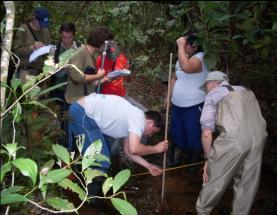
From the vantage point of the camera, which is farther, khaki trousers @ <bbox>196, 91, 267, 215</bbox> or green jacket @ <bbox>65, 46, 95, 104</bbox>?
green jacket @ <bbox>65, 46, 95, 104</bbox>

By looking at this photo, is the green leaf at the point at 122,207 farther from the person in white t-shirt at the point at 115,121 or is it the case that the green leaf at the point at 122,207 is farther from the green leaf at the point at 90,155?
the person in white t-shirt at the point at 115,121

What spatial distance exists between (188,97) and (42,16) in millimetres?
2080

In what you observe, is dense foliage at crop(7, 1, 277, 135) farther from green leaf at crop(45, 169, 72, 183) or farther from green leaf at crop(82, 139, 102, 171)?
green leaf at crop(45, 169, 72, 183)

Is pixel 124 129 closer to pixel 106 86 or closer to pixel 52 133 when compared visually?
pixel 106 86

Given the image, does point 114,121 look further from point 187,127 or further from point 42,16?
point 42,16

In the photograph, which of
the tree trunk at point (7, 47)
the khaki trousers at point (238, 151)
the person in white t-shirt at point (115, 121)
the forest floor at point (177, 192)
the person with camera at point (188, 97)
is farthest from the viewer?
the forest floor at point (177, 192)

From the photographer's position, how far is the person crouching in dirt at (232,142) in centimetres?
357

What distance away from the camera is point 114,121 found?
163 inches

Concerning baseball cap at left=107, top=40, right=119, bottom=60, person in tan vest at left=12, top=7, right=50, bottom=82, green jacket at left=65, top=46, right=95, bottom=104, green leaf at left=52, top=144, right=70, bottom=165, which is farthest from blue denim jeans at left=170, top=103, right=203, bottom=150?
green leaf at left=52, top=144, right=70, bottom=165

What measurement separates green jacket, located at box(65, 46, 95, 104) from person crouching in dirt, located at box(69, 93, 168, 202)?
14.8 inches

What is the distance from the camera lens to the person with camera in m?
4.44

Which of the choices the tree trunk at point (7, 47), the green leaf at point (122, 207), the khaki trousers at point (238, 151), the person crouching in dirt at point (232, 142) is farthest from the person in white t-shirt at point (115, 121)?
the tree trunk at point (7, 47)

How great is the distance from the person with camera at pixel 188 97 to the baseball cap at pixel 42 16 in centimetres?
175

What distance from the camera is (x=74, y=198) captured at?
4.85 metres
